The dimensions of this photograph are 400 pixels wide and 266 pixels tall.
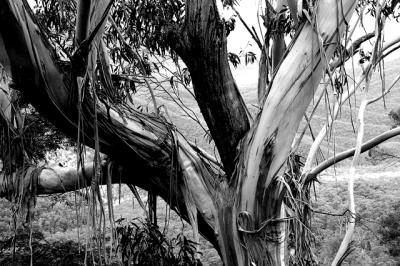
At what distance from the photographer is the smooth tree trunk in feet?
6.08

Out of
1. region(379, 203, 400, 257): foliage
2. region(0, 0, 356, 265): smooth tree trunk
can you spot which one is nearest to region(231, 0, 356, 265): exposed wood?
region(0, 0, 356, 265): smooth tree trunk

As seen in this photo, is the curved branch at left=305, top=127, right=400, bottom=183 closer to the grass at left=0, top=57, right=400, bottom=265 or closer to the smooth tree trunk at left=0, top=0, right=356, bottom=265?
the smooth tree trunk at left=0, top=0, right=356, bottom=265

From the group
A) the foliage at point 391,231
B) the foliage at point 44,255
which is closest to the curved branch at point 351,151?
the foliage at point 44,255

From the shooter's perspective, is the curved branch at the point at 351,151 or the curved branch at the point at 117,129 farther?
the curved branch at the point at 351,151

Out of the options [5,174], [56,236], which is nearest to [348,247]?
[5,174]

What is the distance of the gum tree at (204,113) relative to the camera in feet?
6.03

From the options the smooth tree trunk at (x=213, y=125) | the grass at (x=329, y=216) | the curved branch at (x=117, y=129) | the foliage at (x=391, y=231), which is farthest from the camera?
the foliage at (x=391, y=231)

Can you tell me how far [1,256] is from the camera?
4.56m

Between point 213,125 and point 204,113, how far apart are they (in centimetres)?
7

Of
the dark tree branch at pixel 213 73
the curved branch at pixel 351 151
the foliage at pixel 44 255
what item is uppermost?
the dark tree branch at pixel 213 73

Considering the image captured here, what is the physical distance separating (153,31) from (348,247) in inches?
74.6

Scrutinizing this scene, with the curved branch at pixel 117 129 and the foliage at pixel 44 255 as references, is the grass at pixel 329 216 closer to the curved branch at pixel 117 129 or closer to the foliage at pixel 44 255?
the foliage at pixel 44 255

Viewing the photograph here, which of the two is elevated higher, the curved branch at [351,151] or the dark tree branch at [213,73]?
the dark tree branch at [213,73]

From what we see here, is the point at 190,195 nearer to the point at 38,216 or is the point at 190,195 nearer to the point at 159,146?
the point at 159,146
